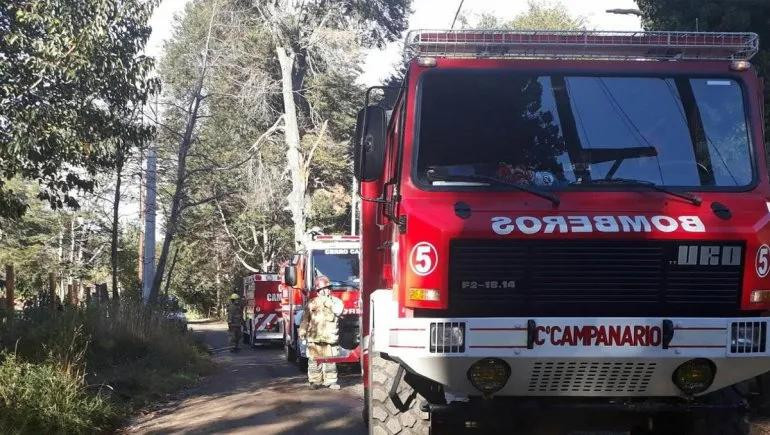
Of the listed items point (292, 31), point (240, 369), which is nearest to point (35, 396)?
point (240, 369)

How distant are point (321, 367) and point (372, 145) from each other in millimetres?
9226

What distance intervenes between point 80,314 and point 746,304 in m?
11.5

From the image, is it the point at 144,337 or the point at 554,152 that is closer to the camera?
the point at 554,152

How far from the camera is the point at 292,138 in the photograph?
1302 inches

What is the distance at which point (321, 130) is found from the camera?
34.1 meters

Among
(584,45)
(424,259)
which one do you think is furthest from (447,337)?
(584,45)

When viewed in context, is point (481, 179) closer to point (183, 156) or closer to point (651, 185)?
point (651, 185)

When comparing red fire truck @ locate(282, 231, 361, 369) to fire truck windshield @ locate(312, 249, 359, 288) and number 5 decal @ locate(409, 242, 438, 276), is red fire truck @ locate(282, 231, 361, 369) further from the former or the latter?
number 5 decal @ locate(409, 242, 438, 276)

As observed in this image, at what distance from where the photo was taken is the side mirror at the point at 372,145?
638 centimetres

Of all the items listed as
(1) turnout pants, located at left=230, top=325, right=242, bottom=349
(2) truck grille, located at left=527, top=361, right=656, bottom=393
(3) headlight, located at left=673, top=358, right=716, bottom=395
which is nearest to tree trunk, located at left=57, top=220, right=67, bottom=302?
(1) turnout pants, located at left=230, top=325, right=242, bottom=349

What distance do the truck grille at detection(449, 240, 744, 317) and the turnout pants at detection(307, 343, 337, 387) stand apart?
965 cm

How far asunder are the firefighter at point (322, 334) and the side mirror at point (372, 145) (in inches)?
352

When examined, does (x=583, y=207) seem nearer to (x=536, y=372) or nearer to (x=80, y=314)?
A: (x=536, y=372)

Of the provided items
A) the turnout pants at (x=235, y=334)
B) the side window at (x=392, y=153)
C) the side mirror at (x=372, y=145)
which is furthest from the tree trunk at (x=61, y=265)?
the side mirror at (x=372, y=145)
